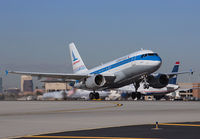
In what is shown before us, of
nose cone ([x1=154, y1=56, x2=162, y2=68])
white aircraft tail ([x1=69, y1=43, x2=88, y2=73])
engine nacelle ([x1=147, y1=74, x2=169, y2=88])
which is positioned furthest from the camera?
white aircraft tail ([x1=69, y1=43, x2=88, y2=73])

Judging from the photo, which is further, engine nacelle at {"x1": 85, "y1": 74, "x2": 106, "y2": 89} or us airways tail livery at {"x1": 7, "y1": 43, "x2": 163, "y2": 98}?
engine nacelle at {"x1": 85, "y1": 74, "x2": 106, "y2": 89}

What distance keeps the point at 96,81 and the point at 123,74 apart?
447 cm

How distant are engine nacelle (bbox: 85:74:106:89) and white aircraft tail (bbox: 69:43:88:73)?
11.0m

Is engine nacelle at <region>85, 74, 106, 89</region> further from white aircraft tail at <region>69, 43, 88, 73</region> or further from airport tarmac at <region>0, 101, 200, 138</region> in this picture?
airport tarmac at <region>0, 101, 200, 138</region>

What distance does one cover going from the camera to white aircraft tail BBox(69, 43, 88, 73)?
229ft

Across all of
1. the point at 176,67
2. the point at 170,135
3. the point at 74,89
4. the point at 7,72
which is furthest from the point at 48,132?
the point at 176,67

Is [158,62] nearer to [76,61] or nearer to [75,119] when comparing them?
[76,61]

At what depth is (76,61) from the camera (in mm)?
71688

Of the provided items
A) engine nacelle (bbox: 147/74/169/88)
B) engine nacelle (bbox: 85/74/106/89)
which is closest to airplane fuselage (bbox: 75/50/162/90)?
engine nacelle (bbox: 85/74/106/89)

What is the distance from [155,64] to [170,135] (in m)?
38.9

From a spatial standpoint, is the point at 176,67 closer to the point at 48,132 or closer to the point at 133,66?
the point at 133,66

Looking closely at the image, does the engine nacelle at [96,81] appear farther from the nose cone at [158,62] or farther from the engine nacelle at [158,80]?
the nose cone at [158,62]

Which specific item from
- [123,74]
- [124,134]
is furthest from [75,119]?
[123,74]

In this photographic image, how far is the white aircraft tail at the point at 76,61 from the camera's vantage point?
6994cm
